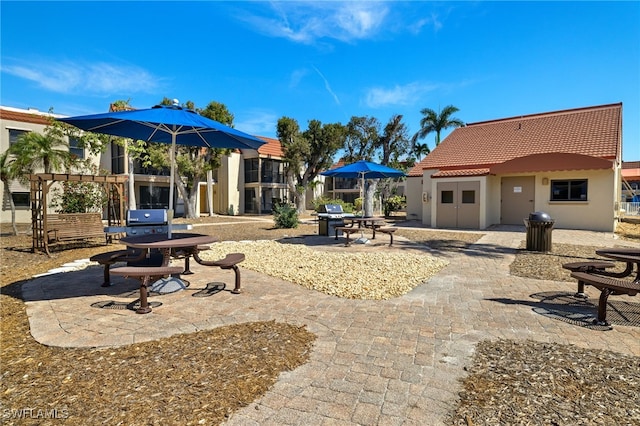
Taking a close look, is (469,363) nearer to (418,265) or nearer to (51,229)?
(418,265)

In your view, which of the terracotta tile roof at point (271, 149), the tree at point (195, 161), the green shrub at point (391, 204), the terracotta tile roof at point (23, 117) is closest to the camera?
the terracotta tile roof at point (23, 117)

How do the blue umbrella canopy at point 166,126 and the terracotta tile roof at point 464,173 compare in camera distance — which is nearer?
the blue umbrella canopy at point 166,126

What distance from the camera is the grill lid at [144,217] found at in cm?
668

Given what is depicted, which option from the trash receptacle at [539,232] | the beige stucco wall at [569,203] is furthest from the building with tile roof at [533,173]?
the trash receptacle at [539,232]

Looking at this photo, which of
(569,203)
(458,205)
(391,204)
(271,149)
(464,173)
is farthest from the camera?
(271,149)

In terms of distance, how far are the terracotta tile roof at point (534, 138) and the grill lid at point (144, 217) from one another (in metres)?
15.4

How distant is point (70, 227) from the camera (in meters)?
9.95

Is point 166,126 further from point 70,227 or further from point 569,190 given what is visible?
point 569,190

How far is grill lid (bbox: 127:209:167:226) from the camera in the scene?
6.68 meters

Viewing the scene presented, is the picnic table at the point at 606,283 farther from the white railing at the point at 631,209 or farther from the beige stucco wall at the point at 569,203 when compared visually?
the white railing at the point at 631,209

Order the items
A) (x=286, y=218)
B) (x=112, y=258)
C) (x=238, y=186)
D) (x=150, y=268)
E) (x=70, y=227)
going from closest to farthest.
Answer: (x=150, y=268), (x=112, y=258), (x=70, y=227), (x=286, y=218), (x=238, y=186)

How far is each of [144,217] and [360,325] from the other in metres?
5.02

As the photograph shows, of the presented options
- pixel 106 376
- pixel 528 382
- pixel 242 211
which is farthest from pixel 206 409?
pixel 242 211

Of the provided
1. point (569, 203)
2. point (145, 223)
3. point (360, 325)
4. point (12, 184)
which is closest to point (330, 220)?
point (145, 223)
